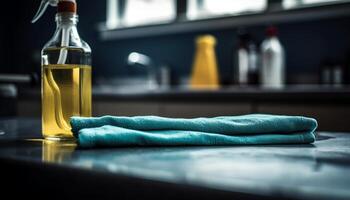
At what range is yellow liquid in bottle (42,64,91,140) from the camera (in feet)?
2.10

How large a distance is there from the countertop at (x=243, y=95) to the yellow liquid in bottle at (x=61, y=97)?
1.21m

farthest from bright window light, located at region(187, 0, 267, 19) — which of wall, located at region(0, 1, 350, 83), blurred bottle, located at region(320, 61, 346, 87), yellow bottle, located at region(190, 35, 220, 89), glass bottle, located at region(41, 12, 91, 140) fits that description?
glass bottle, located at region(41, 12, 91, 140)

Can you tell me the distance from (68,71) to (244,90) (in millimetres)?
1265

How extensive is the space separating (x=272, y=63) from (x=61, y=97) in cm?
165

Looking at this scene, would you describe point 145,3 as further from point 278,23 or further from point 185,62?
point 278,23

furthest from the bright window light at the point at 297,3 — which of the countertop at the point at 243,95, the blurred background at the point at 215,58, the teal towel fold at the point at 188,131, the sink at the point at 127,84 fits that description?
the teal towel fold at the point at 188,131

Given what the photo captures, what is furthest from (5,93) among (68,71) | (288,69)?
(288,69)

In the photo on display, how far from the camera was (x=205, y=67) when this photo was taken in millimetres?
2424

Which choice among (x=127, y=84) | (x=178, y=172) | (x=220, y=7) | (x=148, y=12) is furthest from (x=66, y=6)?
(x=148, y=12)

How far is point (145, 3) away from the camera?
3.06m

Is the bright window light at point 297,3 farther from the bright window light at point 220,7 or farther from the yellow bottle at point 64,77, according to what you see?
the yellow bottle at point 64,77

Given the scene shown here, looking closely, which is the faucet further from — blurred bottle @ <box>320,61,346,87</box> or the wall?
blurred bottle @ <box>320,61,346,87</box>

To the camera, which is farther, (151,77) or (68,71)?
(151,77)

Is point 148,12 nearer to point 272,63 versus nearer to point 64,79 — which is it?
point 272,63
